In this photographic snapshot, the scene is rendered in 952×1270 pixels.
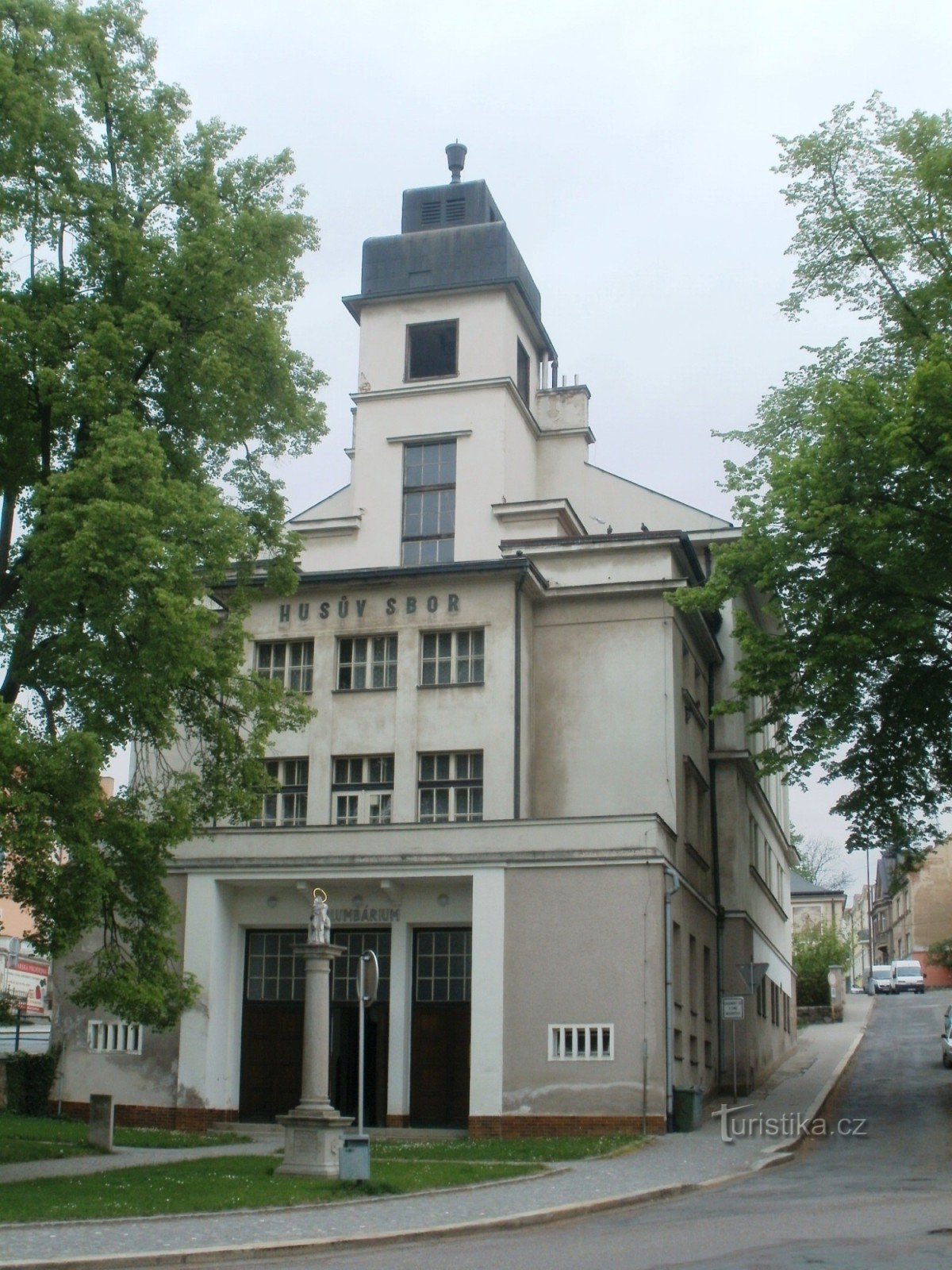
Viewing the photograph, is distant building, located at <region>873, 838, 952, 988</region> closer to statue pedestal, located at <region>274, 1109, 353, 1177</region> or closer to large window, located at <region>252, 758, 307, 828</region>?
large window, located at <region>252, 758, 307, 828</region>

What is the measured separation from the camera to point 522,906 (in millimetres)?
24938

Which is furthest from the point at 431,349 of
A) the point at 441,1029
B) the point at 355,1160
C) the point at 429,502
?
the point at 355,1160

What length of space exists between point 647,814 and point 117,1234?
44.9 feet

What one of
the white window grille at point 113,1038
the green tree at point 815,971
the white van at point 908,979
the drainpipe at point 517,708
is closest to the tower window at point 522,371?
the drainpipe at point 517,708

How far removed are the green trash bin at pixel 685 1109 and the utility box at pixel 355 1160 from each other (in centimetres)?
908

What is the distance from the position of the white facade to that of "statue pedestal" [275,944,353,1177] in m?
4.91

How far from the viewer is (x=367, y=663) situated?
29.3m

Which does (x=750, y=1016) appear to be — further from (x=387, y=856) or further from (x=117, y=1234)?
(x=117, y=1234)

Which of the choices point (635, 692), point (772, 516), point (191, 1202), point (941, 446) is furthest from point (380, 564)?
point (191, 1202)

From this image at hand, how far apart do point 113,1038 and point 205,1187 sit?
1110 cm

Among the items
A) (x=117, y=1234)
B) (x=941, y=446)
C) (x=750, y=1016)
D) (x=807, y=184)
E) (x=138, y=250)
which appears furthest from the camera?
(x=750, y=1016)

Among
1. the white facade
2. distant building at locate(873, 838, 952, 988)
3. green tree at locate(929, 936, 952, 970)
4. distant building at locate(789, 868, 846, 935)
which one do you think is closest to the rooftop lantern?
the white facade

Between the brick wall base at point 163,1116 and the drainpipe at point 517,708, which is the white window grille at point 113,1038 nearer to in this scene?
the brick wall base at point 163,1116

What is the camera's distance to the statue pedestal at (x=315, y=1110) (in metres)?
17.5
